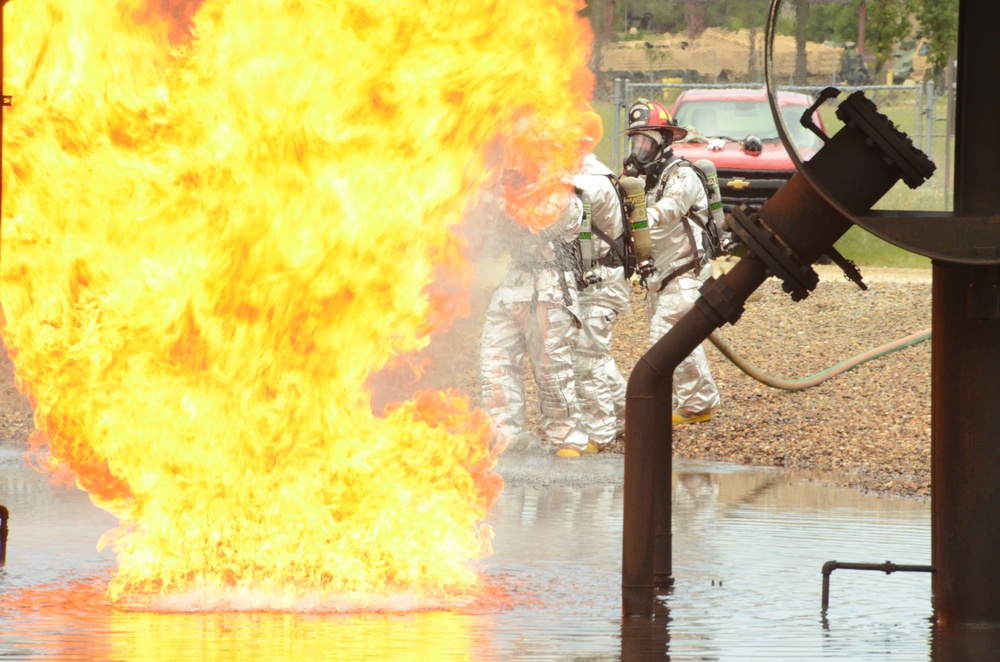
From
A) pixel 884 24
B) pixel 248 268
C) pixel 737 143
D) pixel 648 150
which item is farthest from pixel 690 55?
pixel 248 268

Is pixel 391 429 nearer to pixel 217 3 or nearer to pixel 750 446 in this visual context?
pixel 217 3

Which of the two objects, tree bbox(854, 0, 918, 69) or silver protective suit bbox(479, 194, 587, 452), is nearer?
tree bbox(854, 0, 918, 69)

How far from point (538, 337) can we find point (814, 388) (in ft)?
11.2

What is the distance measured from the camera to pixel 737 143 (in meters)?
22.2

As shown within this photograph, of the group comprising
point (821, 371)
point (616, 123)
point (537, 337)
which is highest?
point (616, 123)

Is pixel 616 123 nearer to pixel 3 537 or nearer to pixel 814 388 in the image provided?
pixel 814 388

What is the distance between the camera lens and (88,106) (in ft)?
23.1

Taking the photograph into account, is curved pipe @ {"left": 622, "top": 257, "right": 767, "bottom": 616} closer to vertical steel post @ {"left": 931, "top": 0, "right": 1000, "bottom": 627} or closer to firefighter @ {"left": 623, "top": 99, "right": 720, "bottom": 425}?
vertical steel post @ {"left": 931, "top": 0, "right": 1000, "bottom": 627}

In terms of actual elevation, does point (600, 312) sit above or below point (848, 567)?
above

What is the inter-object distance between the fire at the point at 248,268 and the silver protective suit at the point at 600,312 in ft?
16.1

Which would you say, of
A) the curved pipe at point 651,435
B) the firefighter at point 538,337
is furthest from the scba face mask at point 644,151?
the curved pipe at point 651,435

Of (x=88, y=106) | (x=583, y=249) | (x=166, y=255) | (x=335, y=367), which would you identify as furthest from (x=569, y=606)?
(x=583, y=249)

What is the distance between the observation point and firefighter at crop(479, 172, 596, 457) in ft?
38.9

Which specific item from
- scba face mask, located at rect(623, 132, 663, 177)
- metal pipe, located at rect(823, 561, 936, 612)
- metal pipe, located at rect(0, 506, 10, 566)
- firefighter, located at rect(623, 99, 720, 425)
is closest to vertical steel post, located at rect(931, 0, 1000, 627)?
metal pipe, located at rect(823, 561, 936, 612)
